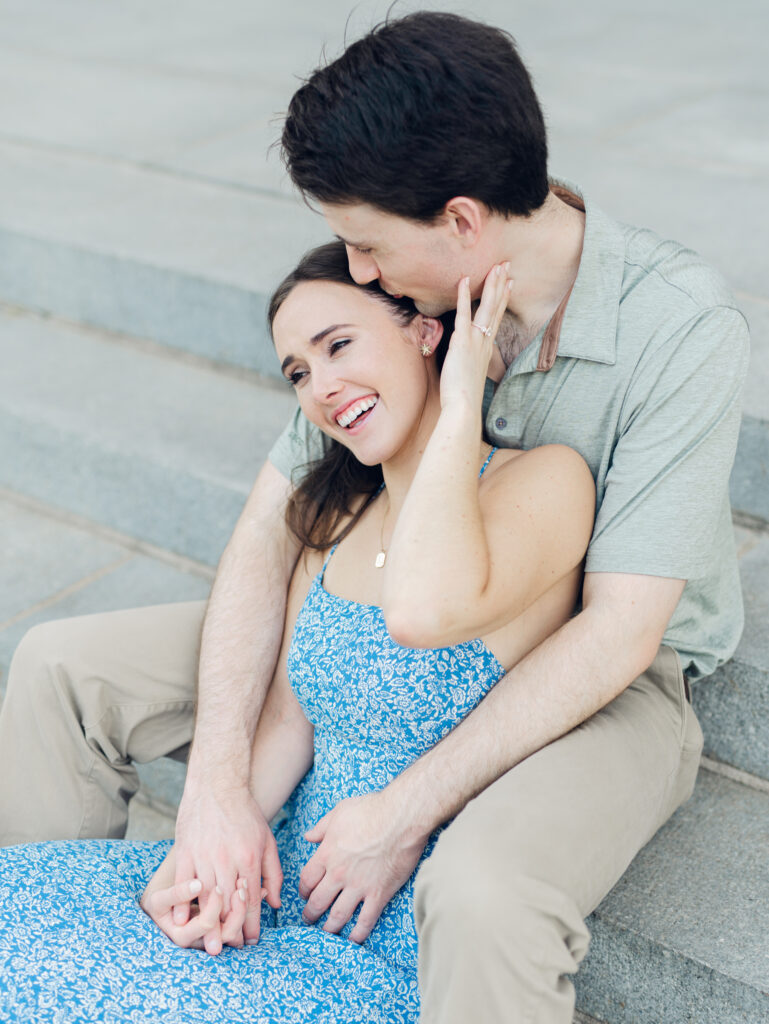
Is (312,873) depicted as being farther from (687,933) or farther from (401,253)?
(401,253)

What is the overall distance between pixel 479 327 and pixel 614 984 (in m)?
1.13

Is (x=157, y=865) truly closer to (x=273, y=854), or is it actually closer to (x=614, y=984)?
(x=273, y=854)

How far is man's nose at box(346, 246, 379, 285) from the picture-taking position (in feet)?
6.01

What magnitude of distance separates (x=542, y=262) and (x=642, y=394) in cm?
29

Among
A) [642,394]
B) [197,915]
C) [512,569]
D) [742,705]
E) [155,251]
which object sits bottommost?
[197,915]

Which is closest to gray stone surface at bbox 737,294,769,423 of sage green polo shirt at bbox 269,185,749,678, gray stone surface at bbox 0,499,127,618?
sage green polo shirt at bbox 269,185,749,678

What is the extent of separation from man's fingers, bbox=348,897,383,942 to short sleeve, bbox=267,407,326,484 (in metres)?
0.83

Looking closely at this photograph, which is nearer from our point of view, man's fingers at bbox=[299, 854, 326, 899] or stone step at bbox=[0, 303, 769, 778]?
man's fingers at bbox=[299, 854, 326, 899]

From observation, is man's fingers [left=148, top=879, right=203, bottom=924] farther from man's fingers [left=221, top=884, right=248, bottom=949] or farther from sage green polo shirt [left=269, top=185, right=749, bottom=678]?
sage green polo shirt [left=269, top=185, right=749, bottom=678]

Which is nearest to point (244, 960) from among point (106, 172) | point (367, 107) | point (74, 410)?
point (367, 107)

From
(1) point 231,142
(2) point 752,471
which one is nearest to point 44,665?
(2) point 752,471

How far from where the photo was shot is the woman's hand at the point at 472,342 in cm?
175

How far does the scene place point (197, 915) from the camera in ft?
5.75

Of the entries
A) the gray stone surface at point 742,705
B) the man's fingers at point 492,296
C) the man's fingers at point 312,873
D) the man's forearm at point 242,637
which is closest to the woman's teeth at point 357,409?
the man's fingers at point 492,296
